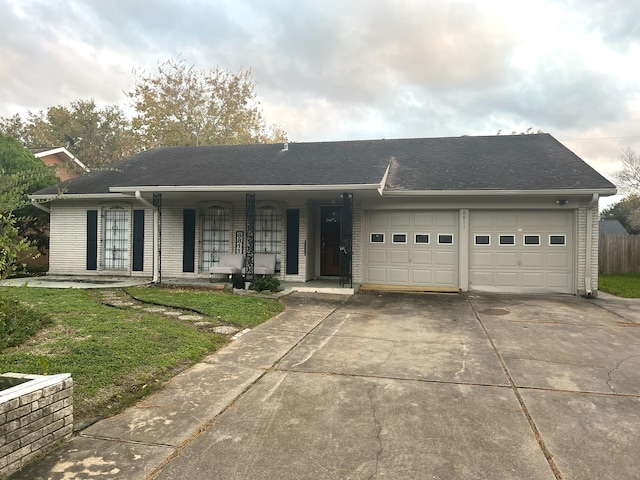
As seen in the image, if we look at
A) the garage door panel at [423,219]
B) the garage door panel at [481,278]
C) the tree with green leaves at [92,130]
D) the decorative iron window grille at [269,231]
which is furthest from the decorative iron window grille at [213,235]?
the tree with green leaves at [92,130]

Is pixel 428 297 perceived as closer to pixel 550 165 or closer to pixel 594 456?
pixel 550 165

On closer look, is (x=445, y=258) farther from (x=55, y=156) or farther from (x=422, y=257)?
(x=55, y=156)

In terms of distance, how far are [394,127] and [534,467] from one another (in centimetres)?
2433

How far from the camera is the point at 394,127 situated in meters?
25.3

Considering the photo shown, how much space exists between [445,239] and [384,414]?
333 inches

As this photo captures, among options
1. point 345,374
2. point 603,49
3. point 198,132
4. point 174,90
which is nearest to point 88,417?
point 345,374

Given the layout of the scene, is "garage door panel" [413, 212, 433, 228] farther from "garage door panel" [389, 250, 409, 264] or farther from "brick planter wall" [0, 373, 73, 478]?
"brick planter wall" [0, 373, 73, 478]

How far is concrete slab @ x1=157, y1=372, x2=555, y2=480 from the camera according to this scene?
8.54 ft

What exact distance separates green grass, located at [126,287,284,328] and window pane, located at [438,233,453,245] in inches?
198

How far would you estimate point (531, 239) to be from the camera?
10.8 m

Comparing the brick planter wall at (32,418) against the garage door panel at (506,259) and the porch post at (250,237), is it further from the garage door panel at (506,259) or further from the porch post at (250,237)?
the garage door panel at (506,259)

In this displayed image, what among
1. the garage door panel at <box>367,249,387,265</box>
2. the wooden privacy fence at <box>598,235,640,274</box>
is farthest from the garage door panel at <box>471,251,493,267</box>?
the wooden privacy fence at <box>598,235,640,274</box>

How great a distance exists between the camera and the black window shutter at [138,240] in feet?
40.7

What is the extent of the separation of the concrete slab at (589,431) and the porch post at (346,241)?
664cm
